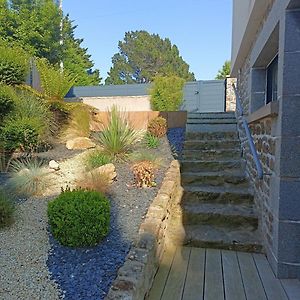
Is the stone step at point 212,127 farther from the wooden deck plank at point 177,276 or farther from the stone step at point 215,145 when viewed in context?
the wooden deck plank at point 177,276

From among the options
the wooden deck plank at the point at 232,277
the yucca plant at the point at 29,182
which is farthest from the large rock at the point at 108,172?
the wooden deck plank at the point at 232,277

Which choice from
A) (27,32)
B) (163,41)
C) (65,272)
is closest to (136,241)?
(65,272)

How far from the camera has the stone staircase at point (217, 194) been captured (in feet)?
11.1

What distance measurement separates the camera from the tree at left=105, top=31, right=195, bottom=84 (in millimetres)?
28078

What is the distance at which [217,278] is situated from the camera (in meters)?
2.69

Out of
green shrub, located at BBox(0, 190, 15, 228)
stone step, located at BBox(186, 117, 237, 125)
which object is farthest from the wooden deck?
stone step, located at BBox(186, 117, 237, 125)

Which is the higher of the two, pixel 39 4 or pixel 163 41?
pixel 163 41

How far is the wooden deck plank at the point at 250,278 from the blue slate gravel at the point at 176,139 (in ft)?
7.93

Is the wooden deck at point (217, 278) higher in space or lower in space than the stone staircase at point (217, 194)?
lower

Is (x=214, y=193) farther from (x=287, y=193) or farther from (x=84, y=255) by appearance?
(x=84, y=255)

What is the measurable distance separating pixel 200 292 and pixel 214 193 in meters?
1.66

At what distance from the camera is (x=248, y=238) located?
131 inches

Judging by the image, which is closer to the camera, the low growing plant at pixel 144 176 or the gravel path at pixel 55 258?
the gravel path at pixel 55 258

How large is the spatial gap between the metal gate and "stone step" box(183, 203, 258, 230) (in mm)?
7459
